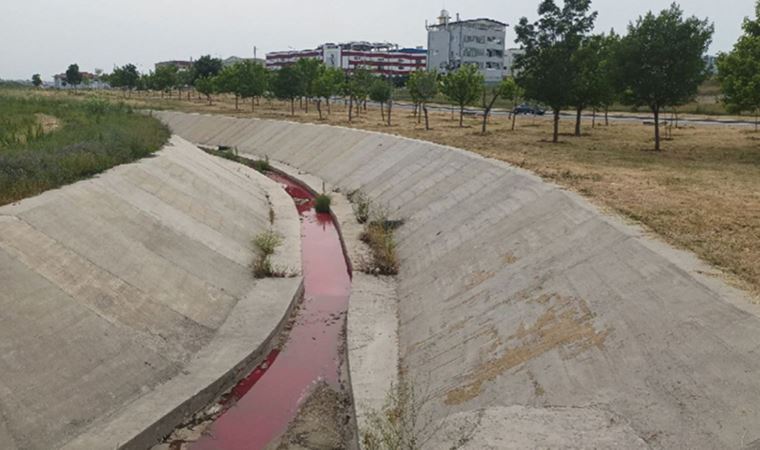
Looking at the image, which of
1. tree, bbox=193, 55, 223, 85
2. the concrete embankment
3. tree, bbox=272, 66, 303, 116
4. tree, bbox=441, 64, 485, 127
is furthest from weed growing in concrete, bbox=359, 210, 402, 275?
tree, bbox=193, 55, 223, 85

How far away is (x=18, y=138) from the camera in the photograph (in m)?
24.2

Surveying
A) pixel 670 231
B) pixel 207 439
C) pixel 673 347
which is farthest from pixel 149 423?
pixel 670 231

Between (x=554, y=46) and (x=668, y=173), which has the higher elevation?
(x=554, y=46)

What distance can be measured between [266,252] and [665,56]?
866 inches

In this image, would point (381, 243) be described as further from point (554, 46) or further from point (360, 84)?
point (360, 84)

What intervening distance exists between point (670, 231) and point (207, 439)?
10.6 meters

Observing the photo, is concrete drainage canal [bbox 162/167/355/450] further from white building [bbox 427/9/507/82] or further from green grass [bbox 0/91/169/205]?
white building [bbox 427/9/507/82]

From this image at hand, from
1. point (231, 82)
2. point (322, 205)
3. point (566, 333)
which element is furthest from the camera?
point (231, 82)

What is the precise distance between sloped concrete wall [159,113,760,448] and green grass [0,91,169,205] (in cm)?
1070

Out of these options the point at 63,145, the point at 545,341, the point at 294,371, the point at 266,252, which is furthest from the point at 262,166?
A: the point at 545,341

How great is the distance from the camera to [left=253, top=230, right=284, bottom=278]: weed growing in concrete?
1966 centimetres

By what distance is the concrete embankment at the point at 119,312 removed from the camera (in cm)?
1117

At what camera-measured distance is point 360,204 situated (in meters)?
28.6

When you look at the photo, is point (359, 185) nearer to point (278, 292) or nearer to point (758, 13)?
point (278, 292)
